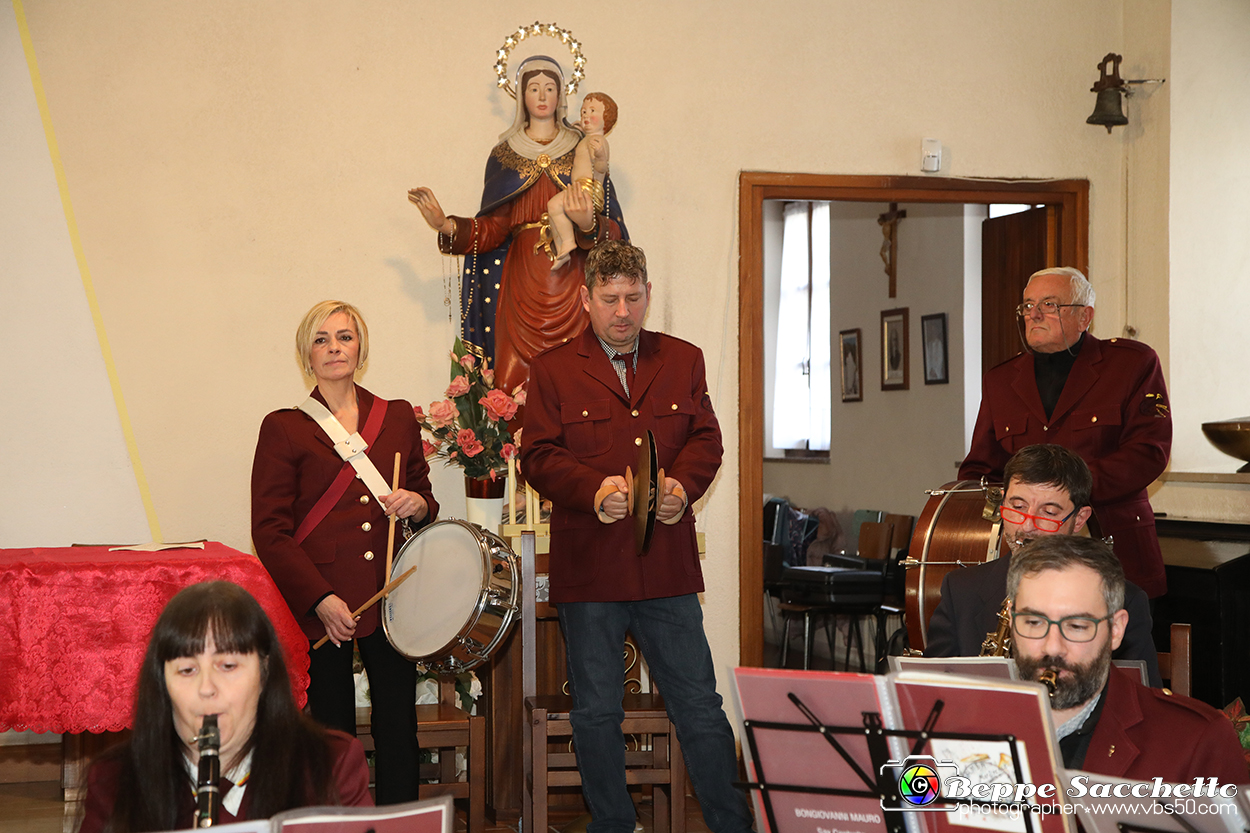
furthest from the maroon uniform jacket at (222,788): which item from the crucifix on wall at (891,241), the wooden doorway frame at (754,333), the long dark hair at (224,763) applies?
the crucifix on wall at (891,241)

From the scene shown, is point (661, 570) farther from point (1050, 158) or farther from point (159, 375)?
point (1050, 158)

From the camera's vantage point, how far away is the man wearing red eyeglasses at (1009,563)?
8.59ft

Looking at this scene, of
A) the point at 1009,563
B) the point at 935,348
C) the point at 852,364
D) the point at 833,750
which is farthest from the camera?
the point at 852,364

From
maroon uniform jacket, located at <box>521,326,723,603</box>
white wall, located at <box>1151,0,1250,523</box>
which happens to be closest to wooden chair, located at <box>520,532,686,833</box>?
maroon uniform jacket, located at <box>521,326,723,603</box>

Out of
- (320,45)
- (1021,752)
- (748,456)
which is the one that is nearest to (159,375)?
(320,45)

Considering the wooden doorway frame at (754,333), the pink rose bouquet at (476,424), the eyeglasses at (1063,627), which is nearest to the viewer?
the eyeglasses at (1063,627)

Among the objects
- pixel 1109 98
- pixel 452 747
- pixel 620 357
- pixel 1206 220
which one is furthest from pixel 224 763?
pixel 1206 220

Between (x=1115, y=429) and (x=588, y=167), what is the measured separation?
2.26m

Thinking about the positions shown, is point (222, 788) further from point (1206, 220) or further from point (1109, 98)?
point (1206, 220)

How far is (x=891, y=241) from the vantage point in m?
8.18

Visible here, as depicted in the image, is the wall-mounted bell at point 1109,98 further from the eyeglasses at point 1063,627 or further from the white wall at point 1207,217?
the eyeglasses at point 1063,627

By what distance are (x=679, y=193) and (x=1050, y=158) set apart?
6.02 ft

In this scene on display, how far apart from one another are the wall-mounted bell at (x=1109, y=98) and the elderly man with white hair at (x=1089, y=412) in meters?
1.54

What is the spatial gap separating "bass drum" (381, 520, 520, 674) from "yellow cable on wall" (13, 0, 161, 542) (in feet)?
6.08
